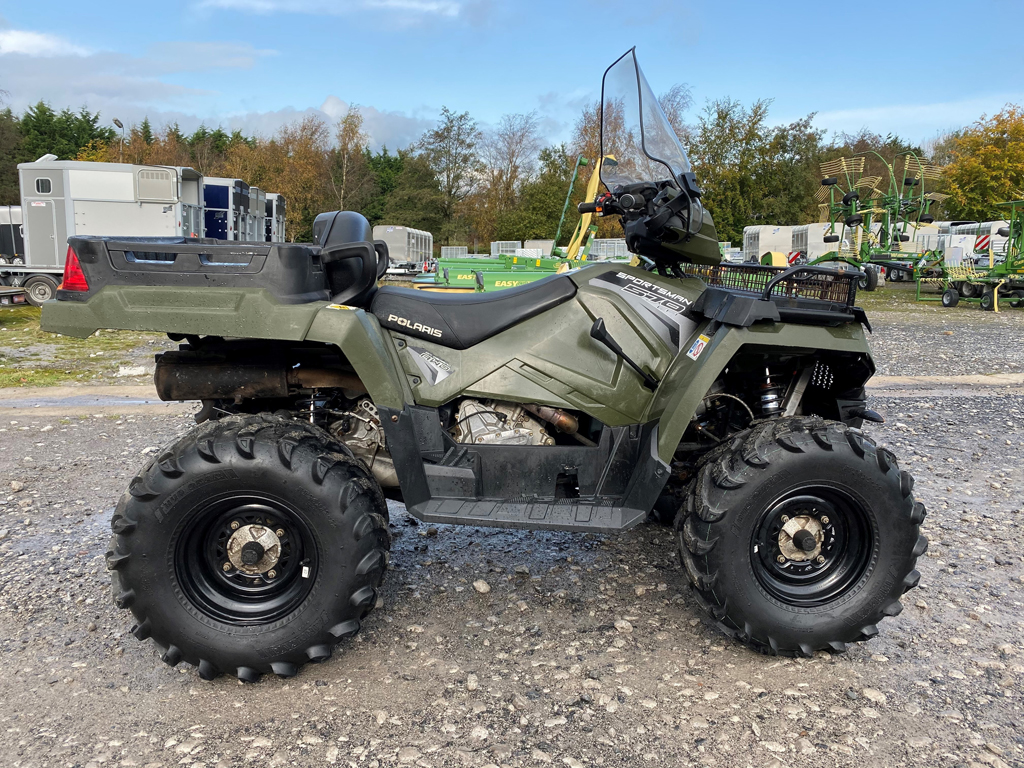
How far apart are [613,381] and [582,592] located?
1138mm

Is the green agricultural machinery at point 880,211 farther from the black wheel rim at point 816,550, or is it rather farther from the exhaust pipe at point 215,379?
the exhaust pipe at point 215,379

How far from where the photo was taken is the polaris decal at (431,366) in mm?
3330

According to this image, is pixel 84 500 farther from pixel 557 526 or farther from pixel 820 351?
pixel 820 351

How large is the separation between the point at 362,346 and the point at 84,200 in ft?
64.3

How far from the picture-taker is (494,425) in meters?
3.47

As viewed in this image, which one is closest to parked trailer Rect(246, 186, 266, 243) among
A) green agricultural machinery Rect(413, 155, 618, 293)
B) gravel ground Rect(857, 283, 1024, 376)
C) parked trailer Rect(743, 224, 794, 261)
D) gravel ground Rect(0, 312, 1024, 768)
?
green agricultural machinery Rect(413, 155, 618, 293)

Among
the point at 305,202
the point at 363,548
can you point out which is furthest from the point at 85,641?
the point at 305,202

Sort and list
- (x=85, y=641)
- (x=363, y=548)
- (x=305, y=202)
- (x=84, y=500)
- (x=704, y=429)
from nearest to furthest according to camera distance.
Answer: (x=363, y=548) → (x=85, y=641) → (x=704, y=429) → (x=84, y=500) → (x=305, y=202)

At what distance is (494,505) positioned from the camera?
334cm

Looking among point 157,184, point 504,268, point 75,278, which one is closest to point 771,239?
point 504,268

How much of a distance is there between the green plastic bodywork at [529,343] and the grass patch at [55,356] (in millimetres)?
5907

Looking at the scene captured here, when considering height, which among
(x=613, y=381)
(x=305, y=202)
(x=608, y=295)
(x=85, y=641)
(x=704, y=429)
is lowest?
(x=85, y=641)

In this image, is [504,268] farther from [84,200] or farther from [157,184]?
[84,200]

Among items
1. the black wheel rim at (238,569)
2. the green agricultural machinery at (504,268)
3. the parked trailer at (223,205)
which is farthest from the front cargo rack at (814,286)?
the parked trailer at (223,205)
